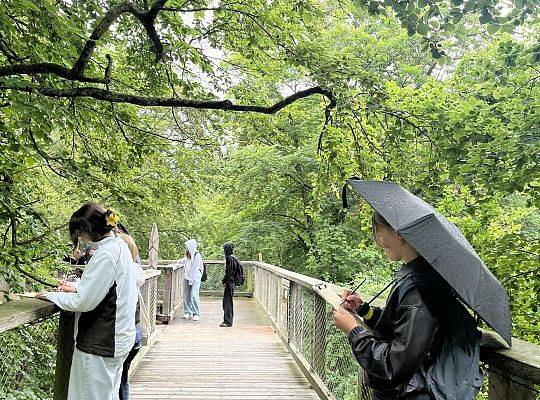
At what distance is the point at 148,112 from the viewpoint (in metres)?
9.12

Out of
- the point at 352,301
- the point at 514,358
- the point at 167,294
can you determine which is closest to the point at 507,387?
the point at 514,358

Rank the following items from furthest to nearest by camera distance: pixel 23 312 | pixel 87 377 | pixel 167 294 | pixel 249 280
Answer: pixel 249 280
pixel 167 294
pixel 87 377
pixel 23 312

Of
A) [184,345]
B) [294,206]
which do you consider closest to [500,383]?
[184,345]

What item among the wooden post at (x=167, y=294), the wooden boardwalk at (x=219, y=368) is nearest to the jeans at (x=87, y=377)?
the wooden boardwalk at (x=219, y=368)

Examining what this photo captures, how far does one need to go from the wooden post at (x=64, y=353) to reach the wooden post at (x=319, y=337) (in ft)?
7.60

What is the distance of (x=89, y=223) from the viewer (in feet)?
8.73

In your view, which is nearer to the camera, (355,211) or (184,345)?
(184,345)

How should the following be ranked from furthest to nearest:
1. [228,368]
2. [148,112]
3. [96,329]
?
[148,112] → [228,368] → [96,329]

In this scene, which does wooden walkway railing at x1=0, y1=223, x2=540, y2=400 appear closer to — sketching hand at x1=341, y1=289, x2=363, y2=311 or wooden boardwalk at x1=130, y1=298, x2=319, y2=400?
wooden boardwalk at x1=130, y1=298, x2=319, y2=400

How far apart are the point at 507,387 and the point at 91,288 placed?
184cm

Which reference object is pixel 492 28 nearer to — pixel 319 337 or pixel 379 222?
pixel 379 222

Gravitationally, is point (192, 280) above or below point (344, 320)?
below

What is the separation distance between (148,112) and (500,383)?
327 inches

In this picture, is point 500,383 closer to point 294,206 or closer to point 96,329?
point 96,329
